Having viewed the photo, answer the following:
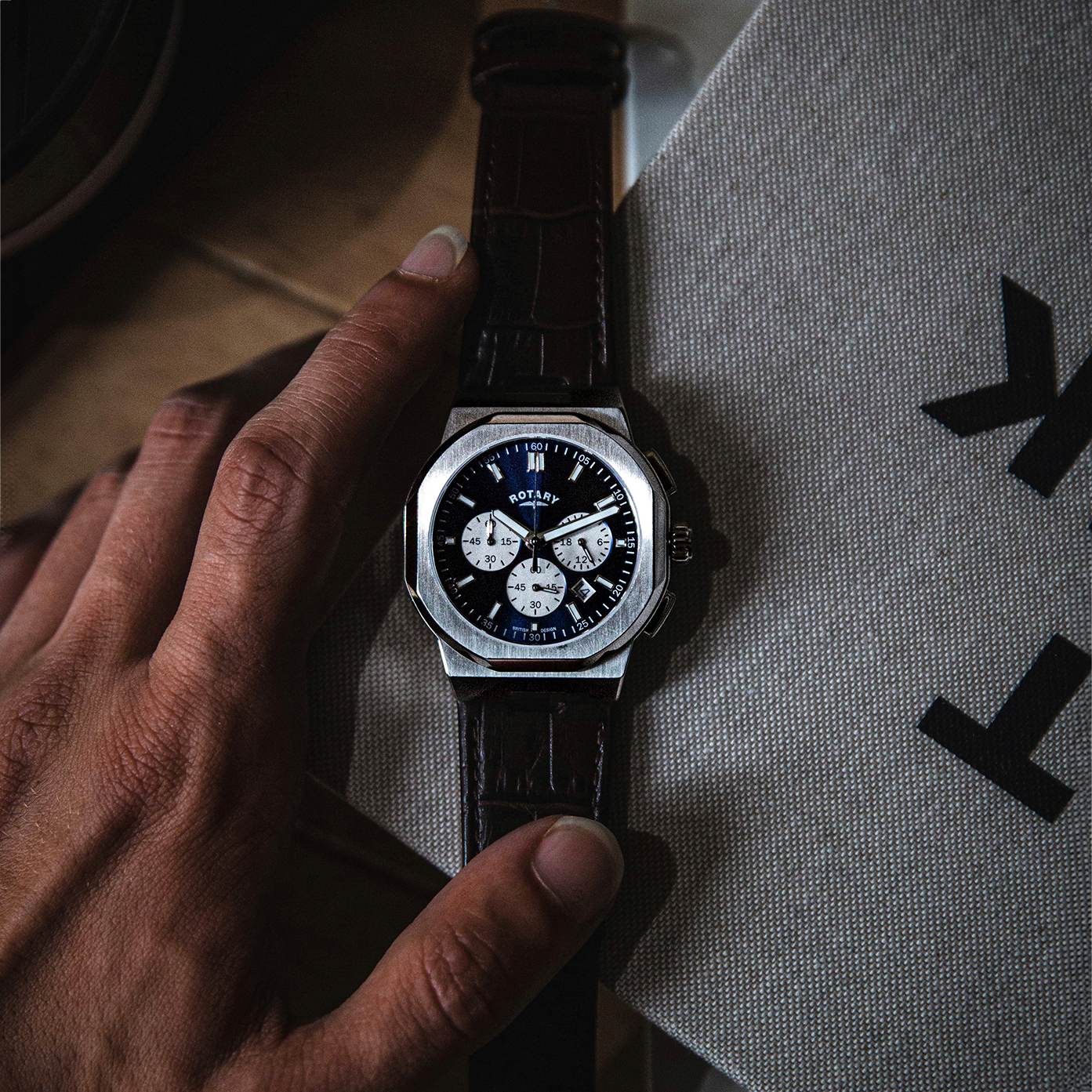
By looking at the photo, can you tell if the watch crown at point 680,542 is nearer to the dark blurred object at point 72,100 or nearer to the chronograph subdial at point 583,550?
the chronograph subdial at point 583,550

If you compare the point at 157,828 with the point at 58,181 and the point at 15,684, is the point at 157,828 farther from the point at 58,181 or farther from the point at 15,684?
the point at 58,181

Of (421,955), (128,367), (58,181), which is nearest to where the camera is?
(421,955)

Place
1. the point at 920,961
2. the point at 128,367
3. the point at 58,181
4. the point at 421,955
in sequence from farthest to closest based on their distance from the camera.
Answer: the point at 128,367
the point at 58,181
the point at 920,961
the point at 421,955

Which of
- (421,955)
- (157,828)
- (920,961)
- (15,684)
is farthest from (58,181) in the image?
(920,961)

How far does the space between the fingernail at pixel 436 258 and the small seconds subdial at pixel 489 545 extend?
9.4 inches

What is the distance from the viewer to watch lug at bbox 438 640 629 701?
728mm

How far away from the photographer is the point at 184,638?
2.34ft

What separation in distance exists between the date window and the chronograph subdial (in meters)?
0.01

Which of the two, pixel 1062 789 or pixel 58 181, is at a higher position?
pixel 1062 789

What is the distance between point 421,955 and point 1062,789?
62cm

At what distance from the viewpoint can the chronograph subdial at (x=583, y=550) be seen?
0.73 metres

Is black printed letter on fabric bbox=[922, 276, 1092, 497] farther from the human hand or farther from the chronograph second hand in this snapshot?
the human hand

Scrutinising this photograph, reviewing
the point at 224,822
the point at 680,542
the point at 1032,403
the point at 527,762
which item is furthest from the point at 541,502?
the point at 1032,403

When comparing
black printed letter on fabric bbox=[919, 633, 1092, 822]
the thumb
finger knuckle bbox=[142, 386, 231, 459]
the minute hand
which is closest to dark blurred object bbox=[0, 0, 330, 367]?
finger knuckle bbox=[142, 386, 231, 459]
